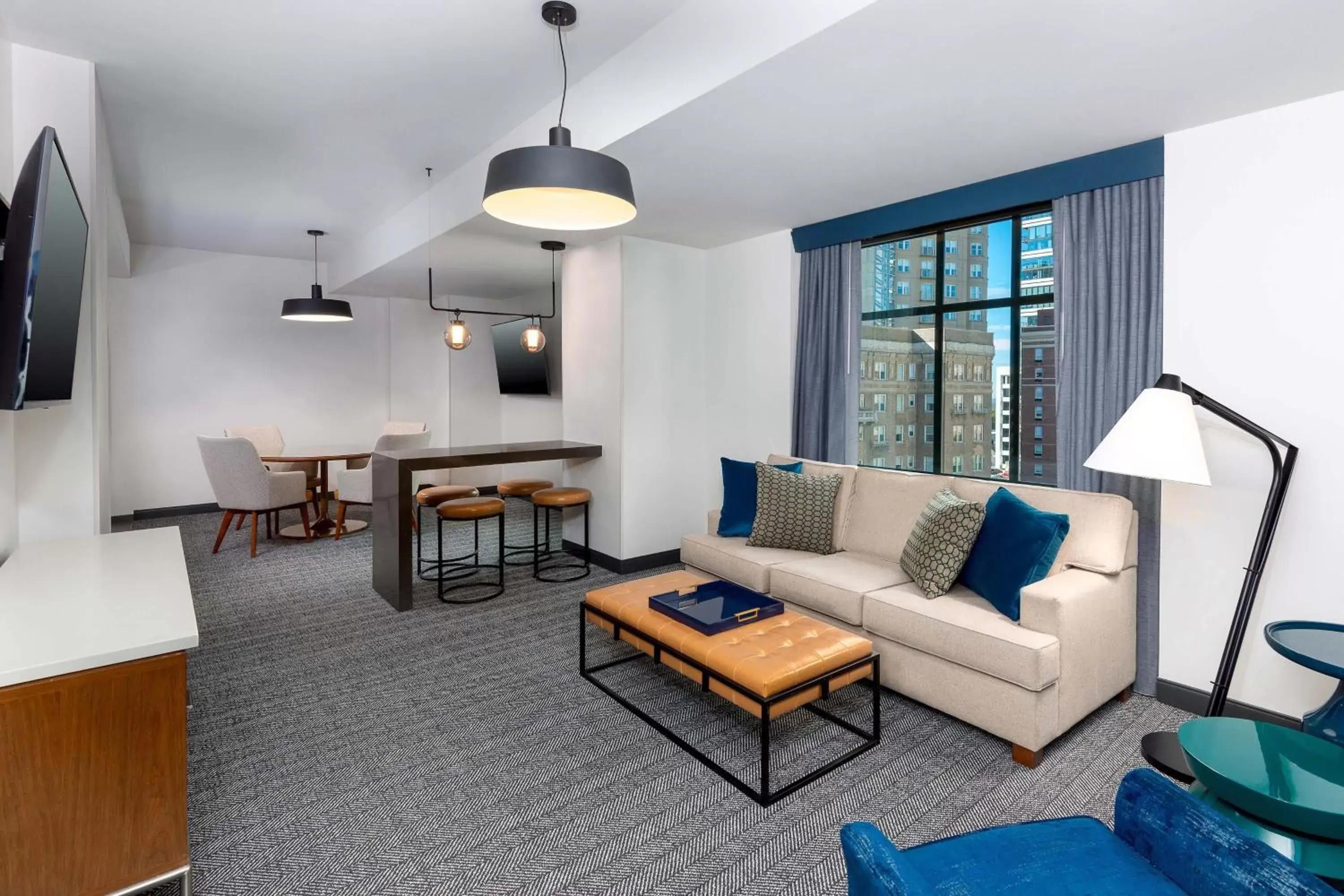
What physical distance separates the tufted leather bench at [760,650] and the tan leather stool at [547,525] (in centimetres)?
191

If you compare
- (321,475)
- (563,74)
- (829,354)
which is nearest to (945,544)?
(829,354)

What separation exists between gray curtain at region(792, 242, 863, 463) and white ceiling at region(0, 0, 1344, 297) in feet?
1.19

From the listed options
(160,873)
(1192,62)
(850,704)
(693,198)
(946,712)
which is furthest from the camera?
(693,198)

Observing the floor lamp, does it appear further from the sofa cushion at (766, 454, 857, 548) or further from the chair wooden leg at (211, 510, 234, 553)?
the chair wooden leg at (211, 510, 234, 553)

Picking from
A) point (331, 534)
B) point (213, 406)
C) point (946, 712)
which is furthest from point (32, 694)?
point (213, 406)

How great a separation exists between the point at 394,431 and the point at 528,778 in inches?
214

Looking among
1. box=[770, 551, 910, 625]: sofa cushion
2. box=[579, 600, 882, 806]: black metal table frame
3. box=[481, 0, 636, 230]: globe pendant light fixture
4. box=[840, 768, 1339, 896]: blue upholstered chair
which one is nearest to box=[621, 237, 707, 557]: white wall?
box=[770, 551, 910, 625]: sofa cushion

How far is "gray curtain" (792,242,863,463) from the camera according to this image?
428 cm

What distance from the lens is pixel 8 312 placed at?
183 centimetres

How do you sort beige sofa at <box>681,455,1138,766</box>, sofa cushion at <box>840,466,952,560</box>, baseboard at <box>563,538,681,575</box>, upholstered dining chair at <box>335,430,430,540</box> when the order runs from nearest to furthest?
beige sofa at <box>681,455,1138,766</box> < sofa cushion at <box>840,466,952,560</box> < baseboard at <box>563,538,681,575</box> < upholstered dining chair at <box>335,430,430,540</box>

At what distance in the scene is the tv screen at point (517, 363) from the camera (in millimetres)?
7672

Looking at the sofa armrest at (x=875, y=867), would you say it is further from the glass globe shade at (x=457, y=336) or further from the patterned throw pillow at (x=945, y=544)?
the glass globe shade at (x=457, y=336)

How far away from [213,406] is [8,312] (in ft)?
19.5

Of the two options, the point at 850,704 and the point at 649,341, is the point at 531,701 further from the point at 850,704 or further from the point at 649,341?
the point at 649,341
